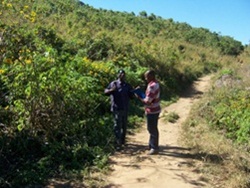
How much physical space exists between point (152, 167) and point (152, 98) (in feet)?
4.59

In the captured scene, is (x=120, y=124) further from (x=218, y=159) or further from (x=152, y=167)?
(x=218, y=159)

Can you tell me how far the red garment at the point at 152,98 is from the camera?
7.45 meters

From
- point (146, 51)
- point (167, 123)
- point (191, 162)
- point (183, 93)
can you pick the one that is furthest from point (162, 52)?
point (191, 162)

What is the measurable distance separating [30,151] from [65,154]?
66cm

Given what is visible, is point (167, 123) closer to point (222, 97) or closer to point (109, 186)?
point (222, 97)

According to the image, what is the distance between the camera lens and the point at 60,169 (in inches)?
258

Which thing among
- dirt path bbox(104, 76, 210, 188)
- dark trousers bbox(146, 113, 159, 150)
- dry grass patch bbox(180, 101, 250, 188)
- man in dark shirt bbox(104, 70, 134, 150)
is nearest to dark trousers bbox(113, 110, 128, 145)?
man in dark shirt bbox(104, 70, 134, 150)

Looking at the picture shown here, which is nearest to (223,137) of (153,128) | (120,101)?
(153,128)

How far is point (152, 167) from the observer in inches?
273

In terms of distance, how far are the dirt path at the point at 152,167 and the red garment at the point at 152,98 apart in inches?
38.0

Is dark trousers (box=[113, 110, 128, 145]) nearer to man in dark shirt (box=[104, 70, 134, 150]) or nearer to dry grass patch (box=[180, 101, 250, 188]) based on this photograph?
man in dark shirt (box=[104, 70, 134, 150])

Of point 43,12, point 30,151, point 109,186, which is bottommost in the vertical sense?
point 109,186

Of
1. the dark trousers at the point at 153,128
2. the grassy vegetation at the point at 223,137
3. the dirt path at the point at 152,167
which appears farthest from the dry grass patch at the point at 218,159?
the dark trousers at the point at 153,128

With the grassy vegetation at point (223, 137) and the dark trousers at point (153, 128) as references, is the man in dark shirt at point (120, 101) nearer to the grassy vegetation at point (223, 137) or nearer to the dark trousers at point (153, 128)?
the dark trousers at point (153, 128)
